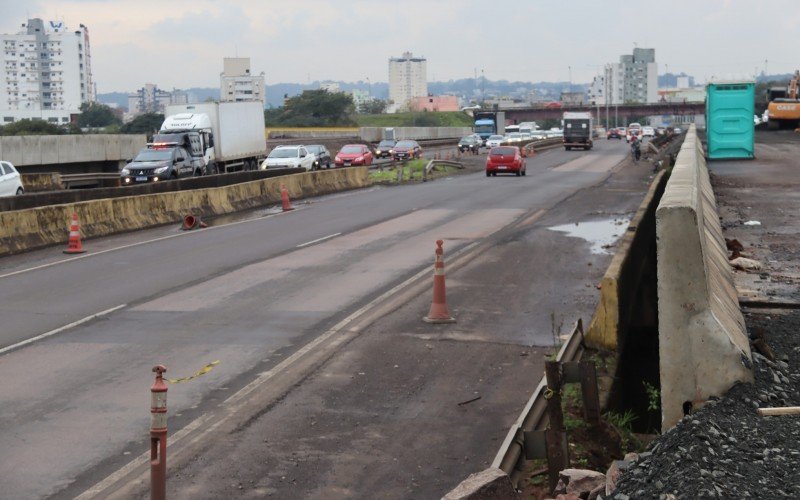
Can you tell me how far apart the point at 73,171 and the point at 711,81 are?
93.3 feet

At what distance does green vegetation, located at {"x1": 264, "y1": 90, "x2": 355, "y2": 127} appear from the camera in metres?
158

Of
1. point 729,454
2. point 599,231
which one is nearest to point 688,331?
point 729,454

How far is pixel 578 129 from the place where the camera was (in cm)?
8900

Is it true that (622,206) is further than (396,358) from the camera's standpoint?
Yes

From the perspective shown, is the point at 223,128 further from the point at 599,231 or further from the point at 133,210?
the point at 599,231

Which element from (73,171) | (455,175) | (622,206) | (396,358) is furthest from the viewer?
(455,175)

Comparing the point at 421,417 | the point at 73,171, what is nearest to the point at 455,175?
the point at 73,171

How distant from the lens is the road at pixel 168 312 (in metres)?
9.39

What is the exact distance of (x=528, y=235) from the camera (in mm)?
24609

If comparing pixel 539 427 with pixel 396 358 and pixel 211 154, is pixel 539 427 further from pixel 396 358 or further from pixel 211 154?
pixel 211 154

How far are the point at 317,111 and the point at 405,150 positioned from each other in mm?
96867

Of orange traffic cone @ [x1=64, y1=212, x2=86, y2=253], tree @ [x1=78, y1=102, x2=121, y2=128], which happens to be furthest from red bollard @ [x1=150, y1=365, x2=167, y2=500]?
tree @ [x1=78, y1=102, x2=121, y2=128]

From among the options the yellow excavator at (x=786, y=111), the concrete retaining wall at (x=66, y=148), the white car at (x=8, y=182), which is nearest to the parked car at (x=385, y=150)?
the concrete retaining wall at (x=66, y=148)

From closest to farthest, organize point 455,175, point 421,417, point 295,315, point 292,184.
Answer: point 421,417, point 295,315, point 292,184, point 455,175
